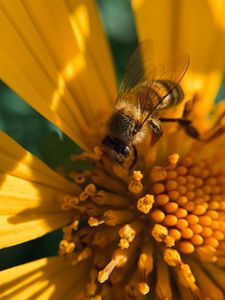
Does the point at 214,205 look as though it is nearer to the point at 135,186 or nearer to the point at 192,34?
the point at 135,186

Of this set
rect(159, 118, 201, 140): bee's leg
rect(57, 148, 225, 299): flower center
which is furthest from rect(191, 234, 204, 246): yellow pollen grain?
rect(159, 118, 201, 140): bee's leg

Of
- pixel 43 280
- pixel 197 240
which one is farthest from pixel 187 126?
pixel 43 280

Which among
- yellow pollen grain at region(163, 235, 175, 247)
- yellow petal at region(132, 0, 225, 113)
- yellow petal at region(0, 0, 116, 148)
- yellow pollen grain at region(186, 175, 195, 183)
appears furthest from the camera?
yellow petal at region(132, 0, 225, 113)

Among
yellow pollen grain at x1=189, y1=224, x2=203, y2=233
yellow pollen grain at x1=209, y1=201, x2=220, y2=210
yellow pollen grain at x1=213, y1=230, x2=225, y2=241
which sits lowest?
yellow pollen grain at x1=189, y1=224, x2=203, y2=233

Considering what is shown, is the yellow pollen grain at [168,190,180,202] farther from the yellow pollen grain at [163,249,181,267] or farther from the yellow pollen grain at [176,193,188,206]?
the yellow pollen grain at [163,249,181,267]

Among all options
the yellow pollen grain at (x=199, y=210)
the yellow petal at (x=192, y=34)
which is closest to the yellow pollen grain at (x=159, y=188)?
the yellow pollen grain at (x=199, y=210)

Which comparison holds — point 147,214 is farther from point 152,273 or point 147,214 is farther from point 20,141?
point 20,141
